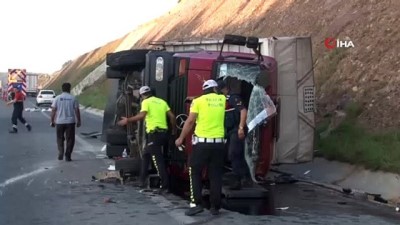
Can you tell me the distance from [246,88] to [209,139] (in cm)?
250

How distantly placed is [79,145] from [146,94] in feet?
32.8

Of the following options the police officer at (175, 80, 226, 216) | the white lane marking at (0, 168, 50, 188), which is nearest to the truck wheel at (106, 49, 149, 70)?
the white lane marking at (0, 168, 50, 188)

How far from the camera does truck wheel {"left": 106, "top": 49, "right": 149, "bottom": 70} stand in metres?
13.0

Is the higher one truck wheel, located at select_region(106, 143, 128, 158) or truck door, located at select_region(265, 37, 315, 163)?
truck door, located at select_region(265, 37, 315, 163)

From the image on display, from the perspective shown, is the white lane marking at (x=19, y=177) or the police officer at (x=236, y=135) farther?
the white lane marking at (x=19, y=177)

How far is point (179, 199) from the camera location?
36.4 feet

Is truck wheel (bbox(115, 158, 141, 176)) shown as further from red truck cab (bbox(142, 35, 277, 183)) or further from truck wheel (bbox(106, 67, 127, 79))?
truck wheel (bbox(106, 67, 127, 79))

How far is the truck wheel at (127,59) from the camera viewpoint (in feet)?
42.6

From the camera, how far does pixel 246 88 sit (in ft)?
38.5

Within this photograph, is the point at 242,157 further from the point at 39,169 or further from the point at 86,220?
the point at 39,169

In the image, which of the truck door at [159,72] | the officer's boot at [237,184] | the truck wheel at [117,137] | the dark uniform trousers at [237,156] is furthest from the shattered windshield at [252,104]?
the truck wheel at [117,137]

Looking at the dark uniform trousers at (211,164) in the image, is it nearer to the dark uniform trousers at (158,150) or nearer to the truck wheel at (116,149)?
the dark uniform trousers at (158,150)

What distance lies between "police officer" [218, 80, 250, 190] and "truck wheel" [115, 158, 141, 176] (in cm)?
198

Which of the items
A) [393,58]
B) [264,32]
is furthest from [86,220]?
[264,32]
